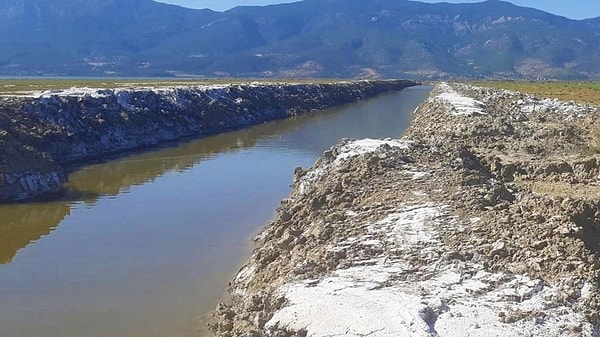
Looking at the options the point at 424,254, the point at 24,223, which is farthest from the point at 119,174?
the point at 424,254

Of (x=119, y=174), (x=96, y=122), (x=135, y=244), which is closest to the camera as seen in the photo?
(x=135, y=244)

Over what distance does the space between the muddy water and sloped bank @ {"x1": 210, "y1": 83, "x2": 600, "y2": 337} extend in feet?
4.49

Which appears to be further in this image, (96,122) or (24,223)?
(96,122)

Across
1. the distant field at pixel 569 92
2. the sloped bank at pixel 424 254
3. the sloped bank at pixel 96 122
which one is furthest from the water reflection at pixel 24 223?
the distant field at pixel 569 92

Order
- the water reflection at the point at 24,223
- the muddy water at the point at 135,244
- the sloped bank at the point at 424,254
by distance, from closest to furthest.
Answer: the sloped bank at the point at 424,254 < the muddy water at the point at 135,244 < the water reflection at the point at 24,223

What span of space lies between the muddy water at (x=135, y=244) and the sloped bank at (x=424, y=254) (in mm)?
1370

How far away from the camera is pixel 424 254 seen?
39.5ft

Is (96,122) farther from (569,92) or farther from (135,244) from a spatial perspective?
(569,92)

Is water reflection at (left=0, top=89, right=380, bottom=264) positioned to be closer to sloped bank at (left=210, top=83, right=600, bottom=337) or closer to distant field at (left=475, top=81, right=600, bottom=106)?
sloped bank at (left=210, top=83, right=600, bottom=337)

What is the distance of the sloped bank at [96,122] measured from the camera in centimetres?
2689

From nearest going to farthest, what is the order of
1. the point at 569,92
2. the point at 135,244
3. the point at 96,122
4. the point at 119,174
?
the point at 135,244 < the point at 119,174 < the point at 96,122 < the point at 569,92

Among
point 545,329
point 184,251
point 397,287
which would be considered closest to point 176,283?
Answer: point 184,251

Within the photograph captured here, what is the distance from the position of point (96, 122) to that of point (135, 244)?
885 inches

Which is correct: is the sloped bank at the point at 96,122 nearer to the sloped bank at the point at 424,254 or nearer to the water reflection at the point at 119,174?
the water reflection at the point at 119,174
